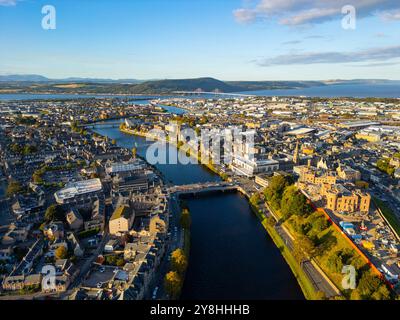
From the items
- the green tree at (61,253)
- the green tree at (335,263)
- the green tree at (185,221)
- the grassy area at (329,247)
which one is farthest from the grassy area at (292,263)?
the green tree at (61,253)

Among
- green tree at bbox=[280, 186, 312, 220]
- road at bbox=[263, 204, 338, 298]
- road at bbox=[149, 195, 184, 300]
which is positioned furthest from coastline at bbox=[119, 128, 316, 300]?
road at bbox=[149, 195, 184, 300]

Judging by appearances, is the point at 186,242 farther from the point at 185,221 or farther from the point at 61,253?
the point at 61,253

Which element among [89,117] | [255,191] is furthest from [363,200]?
[89,117]

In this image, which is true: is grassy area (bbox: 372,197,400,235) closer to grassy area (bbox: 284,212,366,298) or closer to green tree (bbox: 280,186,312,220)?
grassy area (bbox: 284,212,366,298)

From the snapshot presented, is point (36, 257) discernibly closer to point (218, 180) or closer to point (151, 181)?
point (151, 181)

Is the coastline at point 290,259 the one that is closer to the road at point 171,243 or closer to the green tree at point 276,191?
the green tree at point 276,191

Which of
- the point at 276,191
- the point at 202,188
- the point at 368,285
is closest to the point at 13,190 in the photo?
the point at 202,188
